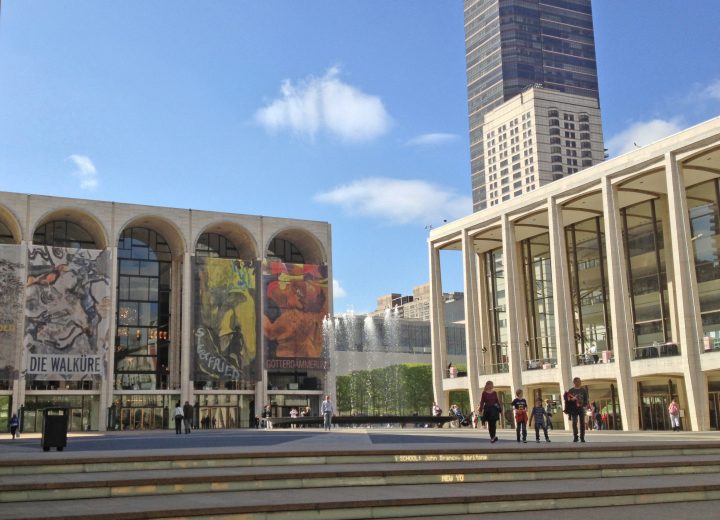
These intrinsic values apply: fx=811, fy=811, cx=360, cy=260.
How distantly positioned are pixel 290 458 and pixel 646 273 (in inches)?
1438

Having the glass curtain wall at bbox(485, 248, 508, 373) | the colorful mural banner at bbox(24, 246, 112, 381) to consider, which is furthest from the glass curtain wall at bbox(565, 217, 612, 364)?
the colorful mural banner at bbox(24, 246, 112, 381)

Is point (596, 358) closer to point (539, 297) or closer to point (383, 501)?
point (539, 297)

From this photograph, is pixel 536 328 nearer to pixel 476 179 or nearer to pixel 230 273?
pixel 230 273

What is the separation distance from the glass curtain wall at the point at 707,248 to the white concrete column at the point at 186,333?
121ft

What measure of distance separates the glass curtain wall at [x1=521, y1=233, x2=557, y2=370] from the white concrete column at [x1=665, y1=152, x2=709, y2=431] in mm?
15961

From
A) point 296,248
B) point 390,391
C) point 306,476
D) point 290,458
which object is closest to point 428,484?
point 306,476

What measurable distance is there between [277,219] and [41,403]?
23.2 m

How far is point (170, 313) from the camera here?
6431 cm

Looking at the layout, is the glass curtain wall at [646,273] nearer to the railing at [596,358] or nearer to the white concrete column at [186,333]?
the railing at [596,358]

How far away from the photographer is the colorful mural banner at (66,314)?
2233 inches

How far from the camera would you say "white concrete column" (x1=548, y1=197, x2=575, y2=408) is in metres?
42.8

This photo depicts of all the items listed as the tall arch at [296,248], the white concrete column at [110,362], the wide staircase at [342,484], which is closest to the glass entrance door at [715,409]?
the wide staircase at [342,484]

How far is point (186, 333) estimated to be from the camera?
61844mm

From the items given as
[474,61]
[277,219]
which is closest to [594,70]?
[474,61]
